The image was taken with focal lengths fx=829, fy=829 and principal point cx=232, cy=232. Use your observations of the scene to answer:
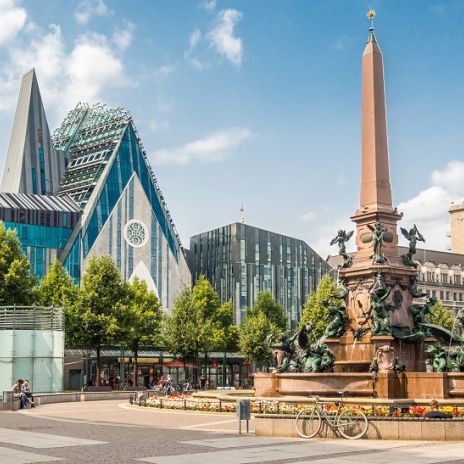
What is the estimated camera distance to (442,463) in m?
17.6

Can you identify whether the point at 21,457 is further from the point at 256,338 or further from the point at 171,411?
the point at 256,338

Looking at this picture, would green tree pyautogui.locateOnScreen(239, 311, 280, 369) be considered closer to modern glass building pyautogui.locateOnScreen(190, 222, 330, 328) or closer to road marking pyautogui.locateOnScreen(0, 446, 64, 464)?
modern glass building pyautogui.locateOnScreen(190, 222, 330, 328)

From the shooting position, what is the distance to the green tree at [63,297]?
2566 inches

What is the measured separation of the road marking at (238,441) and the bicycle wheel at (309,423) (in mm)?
398

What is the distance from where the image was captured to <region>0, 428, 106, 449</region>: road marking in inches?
881

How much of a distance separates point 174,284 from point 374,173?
8194 cm

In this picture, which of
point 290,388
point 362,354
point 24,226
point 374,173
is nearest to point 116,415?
point 290,388

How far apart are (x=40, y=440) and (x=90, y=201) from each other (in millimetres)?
92235

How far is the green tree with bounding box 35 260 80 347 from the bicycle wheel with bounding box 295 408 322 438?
40874 mm

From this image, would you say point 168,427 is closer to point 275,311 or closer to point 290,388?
point 290,388

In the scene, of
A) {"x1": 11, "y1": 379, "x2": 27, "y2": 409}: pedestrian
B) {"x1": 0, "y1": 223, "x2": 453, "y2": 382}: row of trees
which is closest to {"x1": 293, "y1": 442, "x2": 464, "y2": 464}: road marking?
{"x1": 11, "y1": 379, "x2": 27, "y2": 409}: pedestrian

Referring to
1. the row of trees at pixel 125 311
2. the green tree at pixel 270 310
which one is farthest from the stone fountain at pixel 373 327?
the green tree at pixel 270 310

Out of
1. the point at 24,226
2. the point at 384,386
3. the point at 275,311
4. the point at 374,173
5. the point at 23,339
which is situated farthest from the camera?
the point at 24,226

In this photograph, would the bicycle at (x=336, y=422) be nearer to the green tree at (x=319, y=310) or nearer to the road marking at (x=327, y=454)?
the road marking at (x=327, y=454)
